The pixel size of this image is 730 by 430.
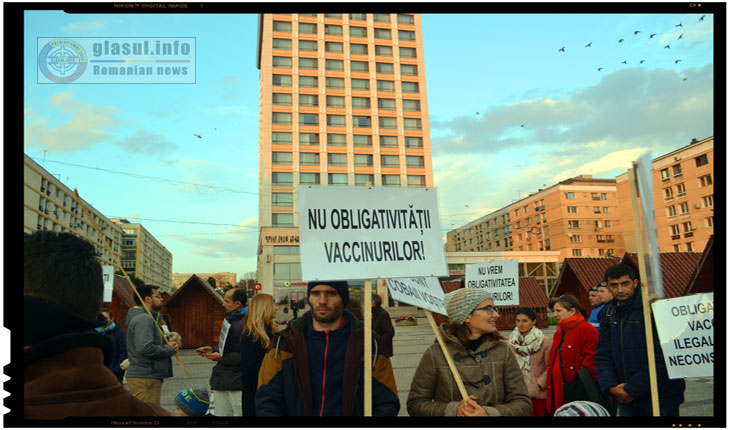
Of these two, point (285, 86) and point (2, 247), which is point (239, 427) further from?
point (285, 86)

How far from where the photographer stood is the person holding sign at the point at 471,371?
8.87 feet

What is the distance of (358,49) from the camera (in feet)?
184

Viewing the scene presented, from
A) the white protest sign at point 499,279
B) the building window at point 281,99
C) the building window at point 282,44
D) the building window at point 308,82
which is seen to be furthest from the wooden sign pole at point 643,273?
the building window at point 282,44

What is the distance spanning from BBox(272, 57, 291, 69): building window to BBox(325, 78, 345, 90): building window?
4.93 metres

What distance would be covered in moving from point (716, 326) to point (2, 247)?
357 cm

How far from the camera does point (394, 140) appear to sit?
54969 mm

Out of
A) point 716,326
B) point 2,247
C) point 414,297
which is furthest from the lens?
point 414,297

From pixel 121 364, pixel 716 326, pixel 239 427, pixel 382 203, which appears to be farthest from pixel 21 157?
pixel 121 364

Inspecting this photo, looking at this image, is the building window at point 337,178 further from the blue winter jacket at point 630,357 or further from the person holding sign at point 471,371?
the person holding sign at point 471,371

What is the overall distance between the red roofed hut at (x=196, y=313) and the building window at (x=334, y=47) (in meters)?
45.5

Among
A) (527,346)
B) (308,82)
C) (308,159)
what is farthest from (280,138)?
(527,346)

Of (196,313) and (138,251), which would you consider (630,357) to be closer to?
(196,313)

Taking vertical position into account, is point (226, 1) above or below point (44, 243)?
above

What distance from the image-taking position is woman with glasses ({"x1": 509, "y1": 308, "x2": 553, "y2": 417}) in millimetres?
4672
